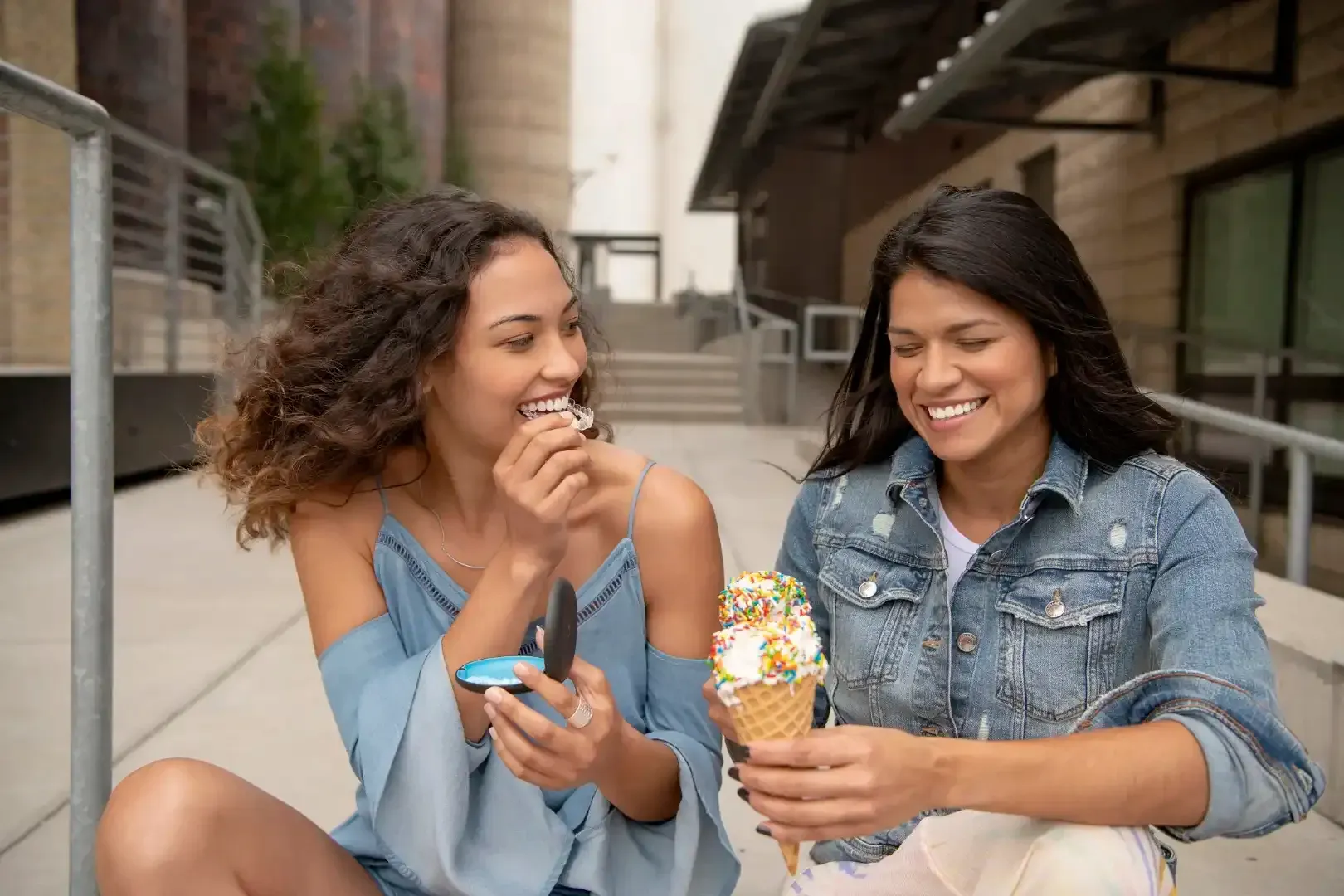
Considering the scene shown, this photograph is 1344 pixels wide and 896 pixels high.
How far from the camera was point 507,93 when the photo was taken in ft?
70.4

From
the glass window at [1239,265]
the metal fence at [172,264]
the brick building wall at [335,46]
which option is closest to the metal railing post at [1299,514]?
the glass window at [1239,265]

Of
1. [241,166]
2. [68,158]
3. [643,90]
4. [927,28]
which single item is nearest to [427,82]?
[241,166]

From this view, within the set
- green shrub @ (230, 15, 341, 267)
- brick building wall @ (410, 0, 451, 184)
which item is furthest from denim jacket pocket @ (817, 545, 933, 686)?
brick building wall @ (410, 0, 451, 184)

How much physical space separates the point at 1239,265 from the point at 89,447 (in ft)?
25.3

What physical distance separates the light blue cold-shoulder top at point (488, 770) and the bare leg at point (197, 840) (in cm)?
12

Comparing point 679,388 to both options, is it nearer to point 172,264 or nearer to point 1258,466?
point 172,264

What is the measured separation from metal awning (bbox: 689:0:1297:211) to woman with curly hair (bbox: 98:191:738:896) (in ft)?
17.0

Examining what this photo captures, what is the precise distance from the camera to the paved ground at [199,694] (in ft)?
7.82

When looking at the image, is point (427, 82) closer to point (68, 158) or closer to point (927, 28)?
point (927, 28)

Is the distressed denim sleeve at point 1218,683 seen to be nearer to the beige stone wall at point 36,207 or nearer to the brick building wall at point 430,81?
the beige stone wall at point 36,207

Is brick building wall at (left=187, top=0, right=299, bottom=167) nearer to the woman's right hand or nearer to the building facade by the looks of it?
the building facade

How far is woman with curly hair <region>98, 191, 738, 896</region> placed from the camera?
56.2 inches

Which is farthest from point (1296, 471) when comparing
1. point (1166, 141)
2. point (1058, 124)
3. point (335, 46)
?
point (335, 46)

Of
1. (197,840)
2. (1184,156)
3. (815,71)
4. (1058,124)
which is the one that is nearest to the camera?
(197,840)
